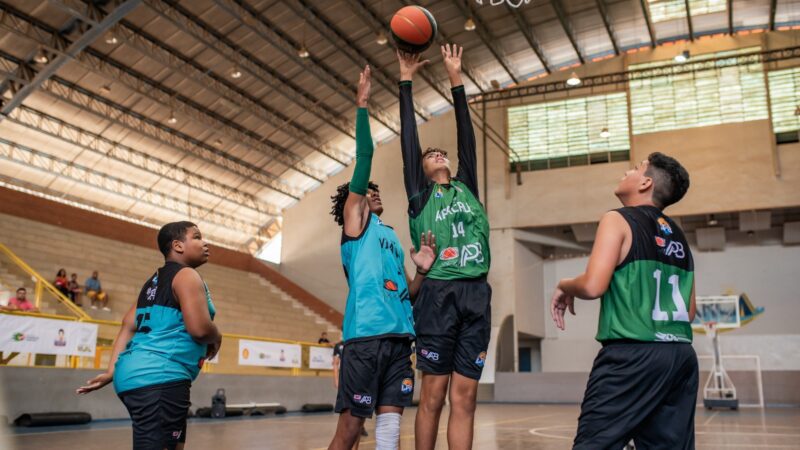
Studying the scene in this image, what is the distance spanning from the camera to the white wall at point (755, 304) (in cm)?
2480

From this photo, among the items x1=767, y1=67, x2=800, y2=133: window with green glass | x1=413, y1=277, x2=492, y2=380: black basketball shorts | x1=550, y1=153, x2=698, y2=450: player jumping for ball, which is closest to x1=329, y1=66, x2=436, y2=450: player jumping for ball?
x1=413, y1=277, x2=492, y2=380: black basketball shorts

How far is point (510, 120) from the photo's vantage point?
88.0 ft

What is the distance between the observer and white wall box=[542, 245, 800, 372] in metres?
24.8

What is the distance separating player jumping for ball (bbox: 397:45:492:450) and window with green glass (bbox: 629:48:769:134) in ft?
73.8

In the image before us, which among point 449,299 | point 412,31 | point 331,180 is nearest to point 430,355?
point 449,299

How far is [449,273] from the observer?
369cm

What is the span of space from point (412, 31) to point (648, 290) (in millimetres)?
2372

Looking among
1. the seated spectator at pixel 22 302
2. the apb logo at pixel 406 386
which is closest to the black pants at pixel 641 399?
the apb logo at pixel 406 386

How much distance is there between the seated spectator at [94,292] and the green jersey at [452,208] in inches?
648

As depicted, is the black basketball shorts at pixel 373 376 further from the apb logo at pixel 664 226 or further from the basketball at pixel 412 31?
the basketball at pixel 412 31

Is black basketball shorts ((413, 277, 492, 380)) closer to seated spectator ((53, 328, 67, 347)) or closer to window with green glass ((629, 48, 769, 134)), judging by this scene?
seated spectator ((53, 328, 67, 347))

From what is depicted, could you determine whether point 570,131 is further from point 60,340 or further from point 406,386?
point 406,386

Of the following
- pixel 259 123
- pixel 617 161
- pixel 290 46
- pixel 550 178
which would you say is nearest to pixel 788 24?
pixel 617 161

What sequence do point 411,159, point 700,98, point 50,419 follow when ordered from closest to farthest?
point 411,159 → point 50,419 → point 700,98
